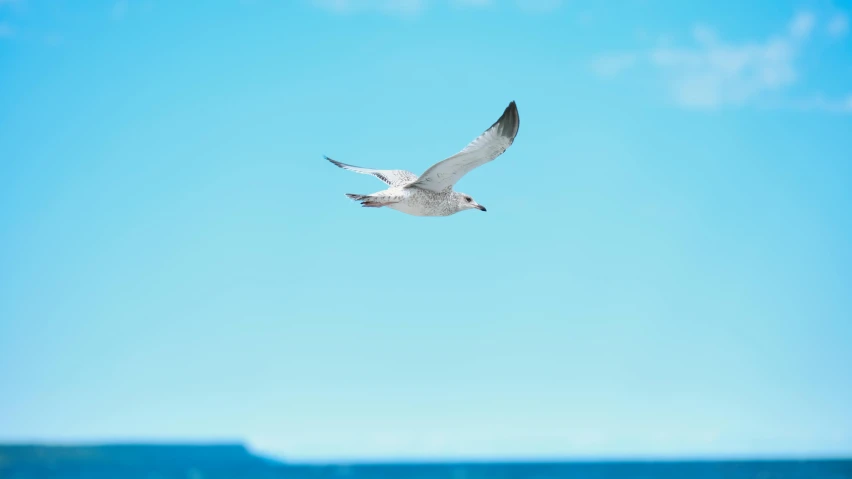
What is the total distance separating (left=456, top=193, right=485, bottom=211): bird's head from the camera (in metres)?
7.93

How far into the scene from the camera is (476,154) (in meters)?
7.12

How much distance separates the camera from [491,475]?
43.7 m

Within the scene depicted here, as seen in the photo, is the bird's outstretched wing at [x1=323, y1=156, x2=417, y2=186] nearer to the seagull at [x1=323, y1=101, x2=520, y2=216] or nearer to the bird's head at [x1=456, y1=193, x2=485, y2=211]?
the seagull at [x1=323, y1=101, x2=520, y2=216]

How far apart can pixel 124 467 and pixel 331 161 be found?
136ft

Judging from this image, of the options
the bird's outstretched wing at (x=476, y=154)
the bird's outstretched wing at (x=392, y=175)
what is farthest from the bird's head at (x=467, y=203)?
the bird's outstretched wing at (x=392, y=175)

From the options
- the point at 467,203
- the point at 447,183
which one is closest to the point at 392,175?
the point at 467,203

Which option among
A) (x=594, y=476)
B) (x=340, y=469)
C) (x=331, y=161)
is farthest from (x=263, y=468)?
(x=331, y=161)

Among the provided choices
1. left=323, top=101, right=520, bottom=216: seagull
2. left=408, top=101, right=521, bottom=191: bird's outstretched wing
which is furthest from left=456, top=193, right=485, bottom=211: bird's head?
left=408, top=101, right=521, bottom=191: bird's outstretched wing

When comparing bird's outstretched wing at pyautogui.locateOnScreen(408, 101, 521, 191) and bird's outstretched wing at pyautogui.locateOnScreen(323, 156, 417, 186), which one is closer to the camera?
bird's outstretched wing at pyautogui.locateOnScreen(408, 101, 521, 191)

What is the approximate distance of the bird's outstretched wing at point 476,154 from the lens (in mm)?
6852

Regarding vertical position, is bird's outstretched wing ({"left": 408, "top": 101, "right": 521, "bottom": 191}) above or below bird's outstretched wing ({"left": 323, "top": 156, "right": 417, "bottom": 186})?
below

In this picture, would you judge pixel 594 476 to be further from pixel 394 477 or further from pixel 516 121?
pixel 516 121

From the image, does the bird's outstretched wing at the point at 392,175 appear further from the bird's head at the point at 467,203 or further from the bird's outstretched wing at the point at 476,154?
the bird's outstretched wing at the point at 476,154

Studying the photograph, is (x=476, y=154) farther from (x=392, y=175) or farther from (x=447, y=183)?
(x=392, y=175)
